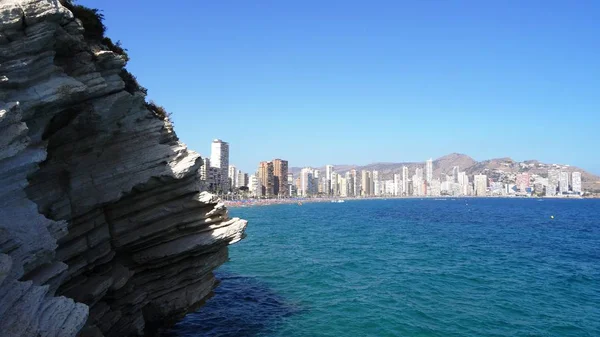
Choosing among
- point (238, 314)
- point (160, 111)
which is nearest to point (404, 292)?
point (238, 314)

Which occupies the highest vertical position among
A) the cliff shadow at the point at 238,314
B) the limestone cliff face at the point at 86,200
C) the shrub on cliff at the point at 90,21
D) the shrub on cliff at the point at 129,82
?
the shrub on cliff at the point at 90,21

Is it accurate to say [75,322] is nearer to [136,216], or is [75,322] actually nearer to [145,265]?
[136,216]

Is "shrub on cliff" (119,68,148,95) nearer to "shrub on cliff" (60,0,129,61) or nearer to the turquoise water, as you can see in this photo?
"shrub on cliff" (60,0,129,61)

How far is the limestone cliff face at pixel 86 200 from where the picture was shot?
366 inches

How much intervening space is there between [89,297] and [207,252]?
16.6 feet

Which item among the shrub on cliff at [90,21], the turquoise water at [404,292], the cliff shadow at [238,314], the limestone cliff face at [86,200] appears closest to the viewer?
the limestone cliff face at [86,200]

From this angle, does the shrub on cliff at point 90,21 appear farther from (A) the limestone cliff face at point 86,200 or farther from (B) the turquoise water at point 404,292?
(B) the turquoise water at point 404,292

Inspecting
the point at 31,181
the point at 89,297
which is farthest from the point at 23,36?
the point at 89,297

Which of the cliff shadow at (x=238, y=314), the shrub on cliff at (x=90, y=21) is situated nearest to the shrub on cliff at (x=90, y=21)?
the shrub on cliff at (x=90, y=21)

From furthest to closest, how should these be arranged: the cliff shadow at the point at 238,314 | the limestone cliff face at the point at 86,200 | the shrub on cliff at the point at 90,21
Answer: the cliff shadow at the point at 238,314 < the shrub on cliff at the point at 90,21 < the limestone cliff face at the point at 86,200

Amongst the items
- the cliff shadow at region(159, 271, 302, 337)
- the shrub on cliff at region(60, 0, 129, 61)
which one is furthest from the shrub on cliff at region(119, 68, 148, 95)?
the cliff shadow at region(159, 271, 302, 337)

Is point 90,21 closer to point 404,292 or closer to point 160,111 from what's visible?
point 160,111

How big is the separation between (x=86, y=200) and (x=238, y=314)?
11547 millimetres

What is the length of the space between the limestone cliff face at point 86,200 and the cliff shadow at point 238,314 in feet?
6.80
